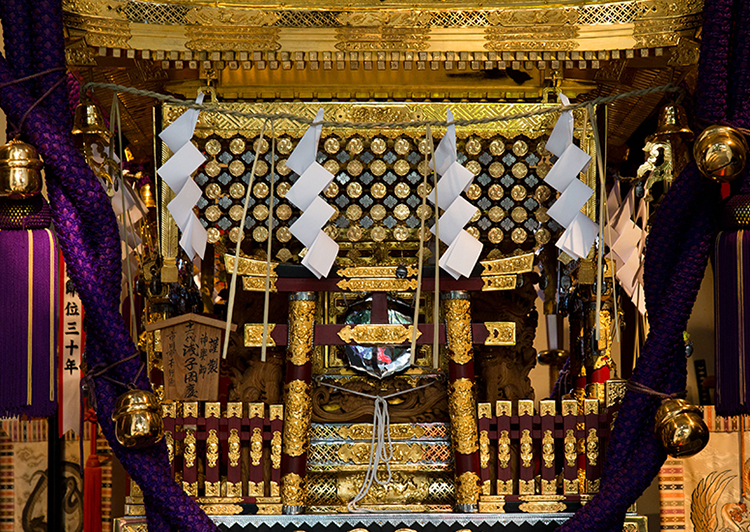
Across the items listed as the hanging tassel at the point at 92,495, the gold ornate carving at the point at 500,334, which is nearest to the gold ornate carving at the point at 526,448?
the gold ornate carving at the point at 500,334

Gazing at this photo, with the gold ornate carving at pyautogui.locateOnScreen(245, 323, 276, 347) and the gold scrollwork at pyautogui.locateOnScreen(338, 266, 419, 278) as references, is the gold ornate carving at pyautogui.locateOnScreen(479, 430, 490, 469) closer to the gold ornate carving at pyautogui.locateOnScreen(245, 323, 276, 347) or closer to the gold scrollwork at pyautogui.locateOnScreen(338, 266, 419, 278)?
the gold scrollwork at pyautogui.locateOnScreen(338, 266, 419, 278)

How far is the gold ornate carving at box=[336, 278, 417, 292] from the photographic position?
348 centimetres

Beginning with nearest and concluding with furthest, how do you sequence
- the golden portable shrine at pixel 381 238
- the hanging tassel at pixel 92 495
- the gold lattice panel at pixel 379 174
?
the golden portable shrine at pixel 381 238 → the gold lattice panel at pixel 379 174 → the hanging tassel at pixel 92 495

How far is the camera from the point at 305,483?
3373 millimetres

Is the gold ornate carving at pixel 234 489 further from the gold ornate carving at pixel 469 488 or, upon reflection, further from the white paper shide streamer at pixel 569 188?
the white paper shide streamer at pixel 569 188

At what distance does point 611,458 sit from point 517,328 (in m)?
0.81

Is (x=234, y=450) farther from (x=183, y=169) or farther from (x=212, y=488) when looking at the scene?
(x=183, y=169)

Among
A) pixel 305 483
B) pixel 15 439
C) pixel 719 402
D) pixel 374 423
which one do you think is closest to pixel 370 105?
pixel 374 423

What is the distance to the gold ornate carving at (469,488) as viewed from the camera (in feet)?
10.8

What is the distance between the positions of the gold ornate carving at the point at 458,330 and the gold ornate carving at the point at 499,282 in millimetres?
111

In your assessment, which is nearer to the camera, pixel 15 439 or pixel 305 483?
pixel 305 483

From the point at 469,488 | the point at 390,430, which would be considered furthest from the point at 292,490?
the point at 469,488

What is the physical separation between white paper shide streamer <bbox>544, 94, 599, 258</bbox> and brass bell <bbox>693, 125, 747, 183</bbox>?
1.64 feet

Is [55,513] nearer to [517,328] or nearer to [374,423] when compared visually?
[374,423]
